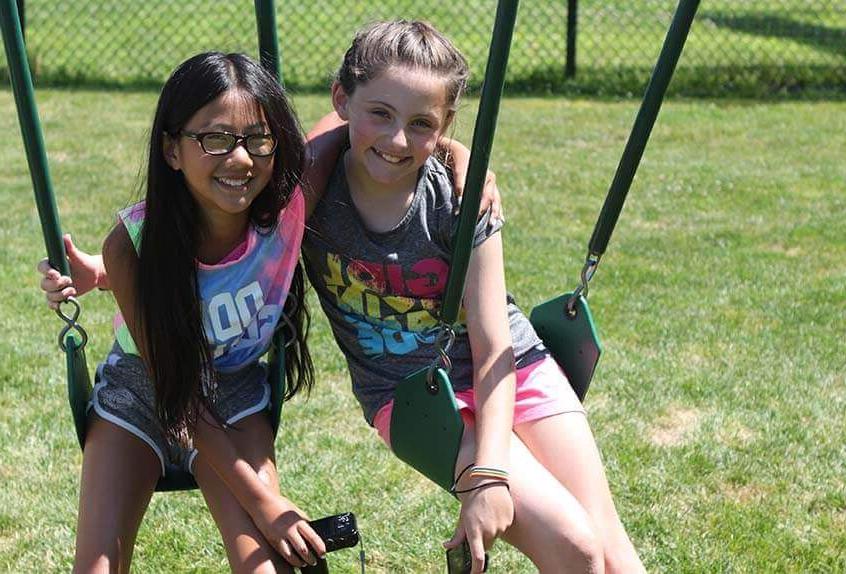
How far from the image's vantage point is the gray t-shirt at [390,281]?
2.56 m

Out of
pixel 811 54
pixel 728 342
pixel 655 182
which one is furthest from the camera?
pixel 811 54

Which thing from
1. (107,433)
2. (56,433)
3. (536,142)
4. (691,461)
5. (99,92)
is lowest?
(99,92)

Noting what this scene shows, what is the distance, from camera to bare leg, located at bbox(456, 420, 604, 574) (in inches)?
90.7

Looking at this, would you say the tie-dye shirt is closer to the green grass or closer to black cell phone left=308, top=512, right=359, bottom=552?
black cell phone left=308, top=512, right=359, bottom=552

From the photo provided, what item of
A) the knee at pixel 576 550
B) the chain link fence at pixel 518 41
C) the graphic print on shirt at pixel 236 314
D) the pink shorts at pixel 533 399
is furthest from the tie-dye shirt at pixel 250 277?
the chain link fence at pixel 518 41

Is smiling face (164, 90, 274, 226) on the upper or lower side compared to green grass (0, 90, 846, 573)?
upper

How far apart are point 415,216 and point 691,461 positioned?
62.2 inches

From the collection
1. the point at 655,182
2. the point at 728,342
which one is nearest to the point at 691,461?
the point at 728,342

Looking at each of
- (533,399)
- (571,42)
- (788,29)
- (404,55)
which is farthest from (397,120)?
(788,29)

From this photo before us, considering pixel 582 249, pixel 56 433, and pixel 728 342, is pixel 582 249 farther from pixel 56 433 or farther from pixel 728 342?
pixel 56 433

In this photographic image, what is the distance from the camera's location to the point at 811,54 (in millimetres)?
11023

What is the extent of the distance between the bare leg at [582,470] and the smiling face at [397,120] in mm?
615

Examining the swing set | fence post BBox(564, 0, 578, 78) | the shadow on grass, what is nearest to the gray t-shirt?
the swing set

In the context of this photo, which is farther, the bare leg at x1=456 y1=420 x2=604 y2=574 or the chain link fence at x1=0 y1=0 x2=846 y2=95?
the chain link fence at x1=0 y1=0 x2=846 y2=95
